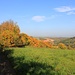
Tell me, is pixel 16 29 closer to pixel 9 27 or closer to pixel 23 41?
pixel 9 27

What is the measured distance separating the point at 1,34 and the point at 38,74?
146ft

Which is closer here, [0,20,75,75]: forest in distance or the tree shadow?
the tree shadow

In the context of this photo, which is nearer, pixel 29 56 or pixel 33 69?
pixel 33 69

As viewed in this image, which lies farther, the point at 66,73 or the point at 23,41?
the point at 23,41

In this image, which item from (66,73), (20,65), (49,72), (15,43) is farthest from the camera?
(15,43)

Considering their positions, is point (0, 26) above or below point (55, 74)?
above

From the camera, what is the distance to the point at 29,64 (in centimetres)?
1922

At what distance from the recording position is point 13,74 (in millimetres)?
20297

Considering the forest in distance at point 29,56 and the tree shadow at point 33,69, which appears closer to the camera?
the tree shadow at point 33,69

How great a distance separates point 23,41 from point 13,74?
41301 mm

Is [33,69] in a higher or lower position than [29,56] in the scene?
lower

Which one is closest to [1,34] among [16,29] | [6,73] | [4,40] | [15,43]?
[4,40]

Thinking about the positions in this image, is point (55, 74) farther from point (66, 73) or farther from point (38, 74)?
point (38, 74)

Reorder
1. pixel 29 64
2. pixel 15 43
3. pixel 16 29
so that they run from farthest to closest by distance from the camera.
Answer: pixel 16 29 → pixel 15 43 → pixel 29 64
